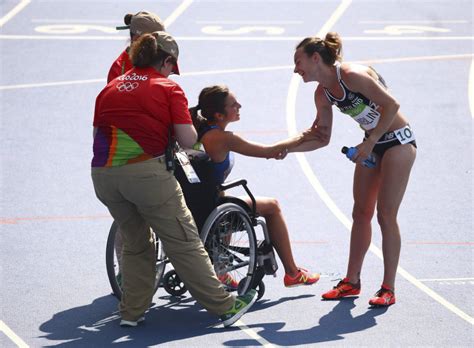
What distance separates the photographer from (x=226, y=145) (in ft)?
23.7

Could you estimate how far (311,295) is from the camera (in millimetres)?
7672

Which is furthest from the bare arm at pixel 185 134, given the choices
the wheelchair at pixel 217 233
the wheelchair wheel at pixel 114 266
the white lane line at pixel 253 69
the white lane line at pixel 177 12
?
the white lane line at pixel 177 12

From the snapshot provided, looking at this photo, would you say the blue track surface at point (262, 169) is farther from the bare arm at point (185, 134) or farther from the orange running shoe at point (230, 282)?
the bare arm at point (185, 134)

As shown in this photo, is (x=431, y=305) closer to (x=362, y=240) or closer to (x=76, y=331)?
(x=362, y=240)

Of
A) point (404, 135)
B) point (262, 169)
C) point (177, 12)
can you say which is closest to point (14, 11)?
point (177, 12)

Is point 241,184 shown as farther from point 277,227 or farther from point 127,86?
point 127,86

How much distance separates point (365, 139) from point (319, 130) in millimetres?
384

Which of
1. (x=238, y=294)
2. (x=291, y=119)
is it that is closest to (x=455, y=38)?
(x=291, y=119)

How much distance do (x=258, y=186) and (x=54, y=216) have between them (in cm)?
207

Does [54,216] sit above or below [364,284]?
above

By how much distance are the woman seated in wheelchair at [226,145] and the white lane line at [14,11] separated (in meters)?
10.1

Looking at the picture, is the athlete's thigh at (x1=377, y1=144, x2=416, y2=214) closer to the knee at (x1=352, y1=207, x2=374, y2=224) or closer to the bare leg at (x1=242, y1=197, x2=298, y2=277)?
the knee at (x1=352, y1=207, x2=374, y2=224)

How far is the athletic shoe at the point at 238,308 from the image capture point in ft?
22.7

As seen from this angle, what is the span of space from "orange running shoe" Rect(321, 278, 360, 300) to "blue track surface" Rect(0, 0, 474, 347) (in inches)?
2.4
